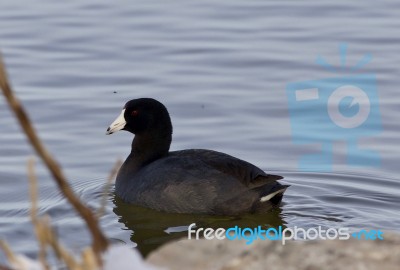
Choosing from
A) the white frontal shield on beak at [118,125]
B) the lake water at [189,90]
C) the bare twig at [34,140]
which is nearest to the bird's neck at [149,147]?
the white frontal shield on beak at [118,125]

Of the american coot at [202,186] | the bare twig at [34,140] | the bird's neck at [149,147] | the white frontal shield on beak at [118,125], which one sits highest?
the bare twig at [34,140]

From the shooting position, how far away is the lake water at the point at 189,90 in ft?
23.7

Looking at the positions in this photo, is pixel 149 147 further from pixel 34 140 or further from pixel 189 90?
pixel 34 140

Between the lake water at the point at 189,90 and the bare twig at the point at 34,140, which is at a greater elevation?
the bare twig at the point at 34,140

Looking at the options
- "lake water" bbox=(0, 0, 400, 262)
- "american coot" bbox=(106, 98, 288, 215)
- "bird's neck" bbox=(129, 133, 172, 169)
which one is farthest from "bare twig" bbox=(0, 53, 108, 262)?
"bird's neck" bbox=(129, 133, 172, 169)

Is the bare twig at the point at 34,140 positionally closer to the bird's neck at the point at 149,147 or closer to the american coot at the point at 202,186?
the american coot at the point at 202,186

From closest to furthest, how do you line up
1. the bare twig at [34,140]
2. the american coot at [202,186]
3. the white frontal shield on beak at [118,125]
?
the bare twig at [34,140], the american coot at [202,186], the white frontal shield on beak at [118,125]

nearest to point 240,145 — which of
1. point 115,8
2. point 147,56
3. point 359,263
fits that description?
point 147,56

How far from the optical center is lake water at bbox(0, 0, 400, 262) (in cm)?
724

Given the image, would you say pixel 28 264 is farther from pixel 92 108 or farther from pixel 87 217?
pixel 92 108

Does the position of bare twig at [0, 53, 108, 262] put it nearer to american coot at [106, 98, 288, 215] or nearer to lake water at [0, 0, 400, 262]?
lake water at [0, 0, 400, 262]

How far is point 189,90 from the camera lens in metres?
10.2

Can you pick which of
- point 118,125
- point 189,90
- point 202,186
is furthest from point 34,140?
point 189,90

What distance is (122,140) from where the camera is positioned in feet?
30.2
